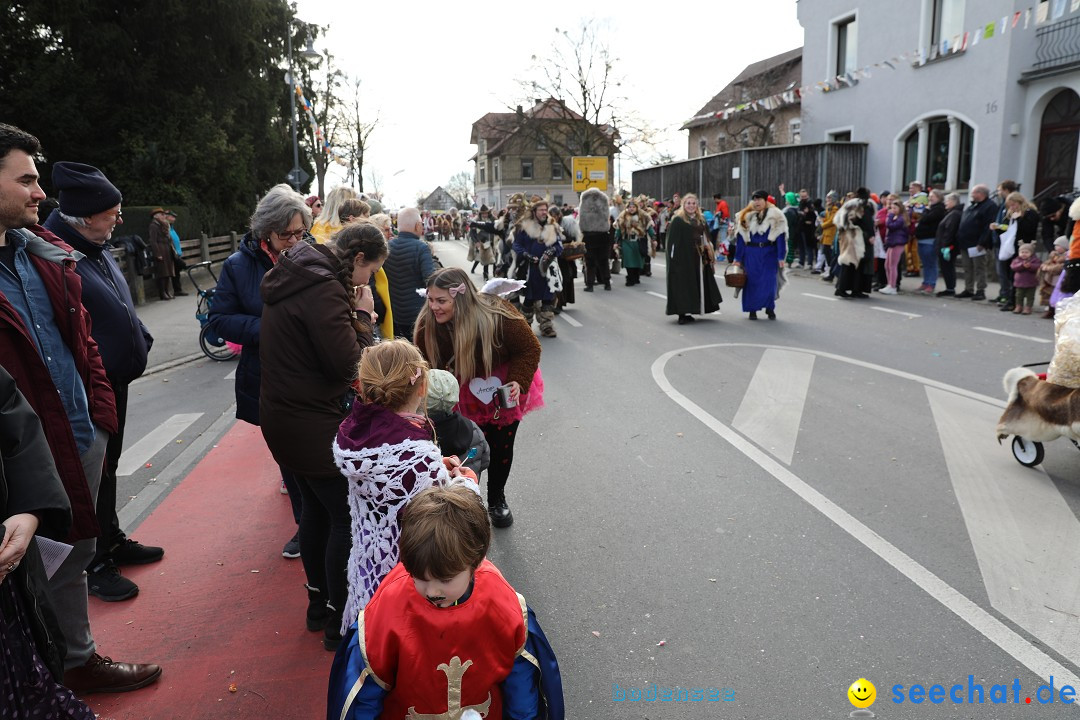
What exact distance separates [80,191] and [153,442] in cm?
A: 396

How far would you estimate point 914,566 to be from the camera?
397 cm

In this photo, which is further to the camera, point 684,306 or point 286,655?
point 684,306

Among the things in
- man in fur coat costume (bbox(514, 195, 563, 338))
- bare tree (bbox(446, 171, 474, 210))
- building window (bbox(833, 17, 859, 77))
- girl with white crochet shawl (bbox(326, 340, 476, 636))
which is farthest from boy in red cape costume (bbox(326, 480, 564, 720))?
bare tree (bbox(446, 171, 474, 210))

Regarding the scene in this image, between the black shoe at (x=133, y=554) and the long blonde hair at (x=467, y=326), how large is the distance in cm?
197

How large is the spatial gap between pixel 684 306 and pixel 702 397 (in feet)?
14.7

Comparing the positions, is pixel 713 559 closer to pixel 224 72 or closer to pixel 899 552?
pixel 899 552

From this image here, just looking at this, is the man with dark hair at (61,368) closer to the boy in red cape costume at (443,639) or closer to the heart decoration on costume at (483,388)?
the boy in red cape costume at (443,639)

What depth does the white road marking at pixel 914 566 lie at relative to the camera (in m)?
3.16

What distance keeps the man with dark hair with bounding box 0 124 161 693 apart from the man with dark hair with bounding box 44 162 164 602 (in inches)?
9.6

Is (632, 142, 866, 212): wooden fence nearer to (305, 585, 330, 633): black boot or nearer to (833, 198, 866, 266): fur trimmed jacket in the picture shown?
(833, 198, 866, 266): fur trimmed jacket

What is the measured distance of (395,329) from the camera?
681 cm

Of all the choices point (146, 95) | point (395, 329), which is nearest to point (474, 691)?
point (395, 329)

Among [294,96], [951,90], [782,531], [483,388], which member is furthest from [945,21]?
[483,388]

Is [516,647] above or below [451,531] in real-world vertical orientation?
below
